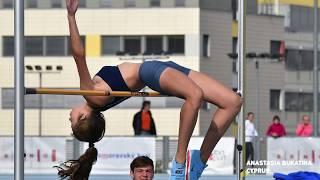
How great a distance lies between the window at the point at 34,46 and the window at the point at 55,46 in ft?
0.82

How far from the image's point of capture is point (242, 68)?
685 centimetres

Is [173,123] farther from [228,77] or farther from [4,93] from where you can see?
[4,93]

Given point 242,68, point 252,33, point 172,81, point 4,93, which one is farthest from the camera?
point 252,33

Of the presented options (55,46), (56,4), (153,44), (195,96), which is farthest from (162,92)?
(153,44)

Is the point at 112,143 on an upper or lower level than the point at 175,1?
lower

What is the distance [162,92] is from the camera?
5660 millimetres

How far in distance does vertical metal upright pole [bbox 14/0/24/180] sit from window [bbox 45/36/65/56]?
33.5m

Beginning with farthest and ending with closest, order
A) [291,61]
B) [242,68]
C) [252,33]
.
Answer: [291,61]
[252,33]
[242,68]

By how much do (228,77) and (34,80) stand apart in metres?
7.03

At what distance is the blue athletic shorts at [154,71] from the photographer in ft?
18.3

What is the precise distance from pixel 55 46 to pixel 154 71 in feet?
110

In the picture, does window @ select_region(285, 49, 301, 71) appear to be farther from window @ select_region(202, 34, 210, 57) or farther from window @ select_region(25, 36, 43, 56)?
window @ select_region(25, 36, 43, 56)

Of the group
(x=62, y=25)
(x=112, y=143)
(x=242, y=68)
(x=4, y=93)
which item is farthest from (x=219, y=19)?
(x=242, y=68)

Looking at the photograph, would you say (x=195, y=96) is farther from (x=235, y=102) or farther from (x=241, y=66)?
(x=241, y=66)
